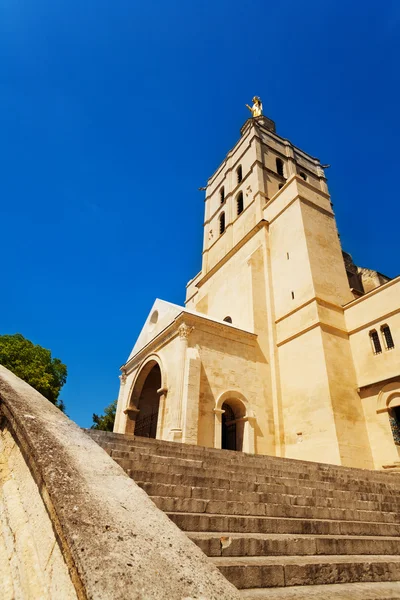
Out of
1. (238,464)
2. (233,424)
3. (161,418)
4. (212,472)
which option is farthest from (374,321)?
(212,472)

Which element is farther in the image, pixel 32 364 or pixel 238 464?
pixel 32 364

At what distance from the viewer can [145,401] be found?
18.2 metres

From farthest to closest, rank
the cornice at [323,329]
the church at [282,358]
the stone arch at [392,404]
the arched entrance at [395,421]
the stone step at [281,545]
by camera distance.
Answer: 1. the cornice at [323,329]
2. the church at [282,358]
3. the stone arch at [392,404]
4. the arched entrance at [395,421]
5. the stone step at [281,545]

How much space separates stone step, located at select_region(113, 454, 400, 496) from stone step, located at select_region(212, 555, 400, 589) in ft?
6.68

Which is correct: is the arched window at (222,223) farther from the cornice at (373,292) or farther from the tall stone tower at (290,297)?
the cornice at (373,292)

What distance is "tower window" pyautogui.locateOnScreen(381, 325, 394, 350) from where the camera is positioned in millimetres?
12924

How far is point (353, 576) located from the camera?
3.00 meters

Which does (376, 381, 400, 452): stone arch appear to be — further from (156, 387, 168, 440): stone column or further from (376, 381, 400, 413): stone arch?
(156, 387, 168, 440): stone column

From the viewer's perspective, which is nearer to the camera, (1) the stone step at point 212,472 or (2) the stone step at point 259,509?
(2) the stone step at point 259,509

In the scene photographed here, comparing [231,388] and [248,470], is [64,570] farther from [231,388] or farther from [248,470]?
[231,388]

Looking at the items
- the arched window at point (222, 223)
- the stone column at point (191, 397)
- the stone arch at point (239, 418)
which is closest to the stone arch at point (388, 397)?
the stone arch at point (239, 418)

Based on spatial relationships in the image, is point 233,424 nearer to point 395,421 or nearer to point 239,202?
point 395,421

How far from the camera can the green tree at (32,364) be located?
24.1 meters

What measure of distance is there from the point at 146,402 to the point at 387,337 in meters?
12.2
